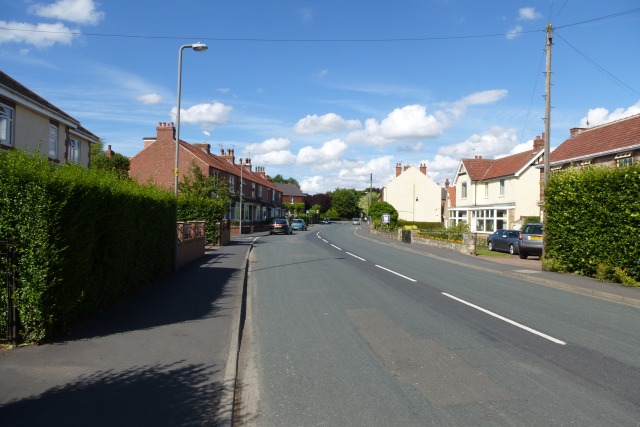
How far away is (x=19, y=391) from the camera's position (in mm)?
4664

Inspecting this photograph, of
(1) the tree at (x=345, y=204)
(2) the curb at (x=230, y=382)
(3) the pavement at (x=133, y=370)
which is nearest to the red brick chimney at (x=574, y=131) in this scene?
(3) the pavement at (x=133, y=370)

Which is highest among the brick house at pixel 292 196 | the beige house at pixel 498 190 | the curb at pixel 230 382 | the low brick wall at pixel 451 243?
the brick house at pixel 292 196

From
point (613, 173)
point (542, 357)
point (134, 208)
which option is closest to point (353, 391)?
point (542, 357)

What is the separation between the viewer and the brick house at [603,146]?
81.7 feet

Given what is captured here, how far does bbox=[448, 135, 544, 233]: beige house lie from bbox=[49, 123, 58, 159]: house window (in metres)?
29.9

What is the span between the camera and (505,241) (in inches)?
1128

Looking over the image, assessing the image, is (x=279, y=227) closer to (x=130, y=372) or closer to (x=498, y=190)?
(x=498, y=190)

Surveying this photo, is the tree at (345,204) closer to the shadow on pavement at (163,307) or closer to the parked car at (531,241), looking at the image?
the parked car at (531,241)

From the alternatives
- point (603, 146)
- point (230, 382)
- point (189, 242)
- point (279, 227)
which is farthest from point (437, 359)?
point (279, 227)

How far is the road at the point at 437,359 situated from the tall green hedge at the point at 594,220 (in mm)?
3368

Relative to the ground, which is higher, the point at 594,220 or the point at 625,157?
the point at 625,157


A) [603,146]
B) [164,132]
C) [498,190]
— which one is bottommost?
[498,190]

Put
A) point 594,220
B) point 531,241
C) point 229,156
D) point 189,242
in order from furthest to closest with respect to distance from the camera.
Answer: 1. point 229,156
2. point 531,241
3. point 189,242
4. point 594,220

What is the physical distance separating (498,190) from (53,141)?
34928mm
